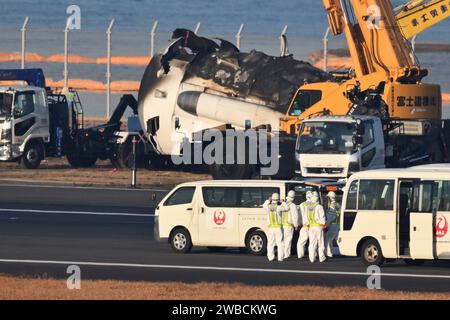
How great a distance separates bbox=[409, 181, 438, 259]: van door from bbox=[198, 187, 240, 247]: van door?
4.44 metres

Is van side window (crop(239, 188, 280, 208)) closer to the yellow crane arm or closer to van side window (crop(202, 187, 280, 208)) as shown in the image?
van side window (crop(202, 187, 280, 208))

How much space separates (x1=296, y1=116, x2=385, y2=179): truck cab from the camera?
1695 inches

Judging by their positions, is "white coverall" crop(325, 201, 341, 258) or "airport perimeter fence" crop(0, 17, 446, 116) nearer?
"white coverall" crop(325, 201, 341, 258)

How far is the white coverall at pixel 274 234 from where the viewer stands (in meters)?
32.7

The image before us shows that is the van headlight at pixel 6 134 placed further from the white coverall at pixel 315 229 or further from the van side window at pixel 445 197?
the van side window at pixel 445 197

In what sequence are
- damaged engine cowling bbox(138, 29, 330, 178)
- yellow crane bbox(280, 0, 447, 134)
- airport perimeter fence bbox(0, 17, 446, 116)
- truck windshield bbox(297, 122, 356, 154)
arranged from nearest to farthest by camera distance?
truck windshield bbox(297, 122, 356, 154) < yellow crane bbox(280, 0, 447, 134) < damaged engine cowling bbox(138, 29, 330, 178) < airport perimeter fence bbox(0, 17, 446, 116)

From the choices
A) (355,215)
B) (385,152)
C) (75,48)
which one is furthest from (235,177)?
(75,48)

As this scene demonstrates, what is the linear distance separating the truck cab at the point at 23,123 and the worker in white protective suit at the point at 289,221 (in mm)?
25876

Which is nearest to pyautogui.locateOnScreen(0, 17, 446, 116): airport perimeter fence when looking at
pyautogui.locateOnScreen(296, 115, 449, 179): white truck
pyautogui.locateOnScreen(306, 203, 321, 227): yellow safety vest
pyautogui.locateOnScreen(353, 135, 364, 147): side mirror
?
pyautogui.locateOnScreen(296, 115, 449, 179): white truck

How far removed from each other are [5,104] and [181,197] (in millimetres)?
23837

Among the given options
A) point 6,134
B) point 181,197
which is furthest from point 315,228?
point 6,134

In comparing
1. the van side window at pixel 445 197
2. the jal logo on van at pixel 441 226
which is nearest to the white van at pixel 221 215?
the van side window at pixel 445 197

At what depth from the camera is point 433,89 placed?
4850 cm

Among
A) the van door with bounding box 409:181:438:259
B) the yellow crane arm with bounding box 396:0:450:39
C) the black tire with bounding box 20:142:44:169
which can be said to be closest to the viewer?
the van door with bounding box 409:181:438:259
